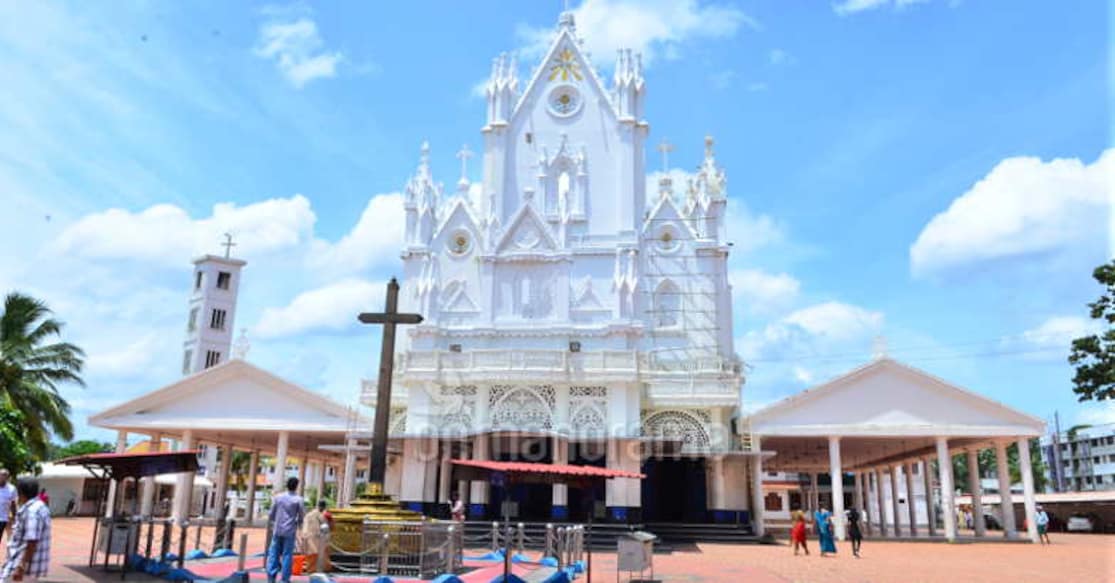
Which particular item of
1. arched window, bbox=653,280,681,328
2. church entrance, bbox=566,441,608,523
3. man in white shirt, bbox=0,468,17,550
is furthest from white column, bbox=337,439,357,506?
man in white shirt, bbox=0,468,17,550

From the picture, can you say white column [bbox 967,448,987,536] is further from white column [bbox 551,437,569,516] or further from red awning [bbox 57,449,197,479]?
red awning [bbox 57,449,197,479]

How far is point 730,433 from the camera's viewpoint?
104ft

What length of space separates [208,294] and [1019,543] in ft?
→ 216

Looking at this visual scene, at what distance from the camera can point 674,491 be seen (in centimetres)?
3412

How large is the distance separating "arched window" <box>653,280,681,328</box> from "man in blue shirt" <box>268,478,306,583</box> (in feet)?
88.0

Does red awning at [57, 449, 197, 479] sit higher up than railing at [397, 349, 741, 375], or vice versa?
railing at [397, 349, 741, 375]

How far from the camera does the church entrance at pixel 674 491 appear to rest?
33.1m

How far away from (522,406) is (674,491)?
352 inches

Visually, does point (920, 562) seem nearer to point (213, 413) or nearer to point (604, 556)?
point (604, 556)

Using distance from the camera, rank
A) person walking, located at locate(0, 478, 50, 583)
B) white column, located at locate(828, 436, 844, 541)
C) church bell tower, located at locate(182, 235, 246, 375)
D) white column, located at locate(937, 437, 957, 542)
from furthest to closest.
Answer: church bell tower, located at locate(182, 235, 246, 375), white column, located at locate(937, 437, 957, 542), white column, located at locate(828, 436, 844, 541), person walking, located at locate(0, 478, 50, 583)

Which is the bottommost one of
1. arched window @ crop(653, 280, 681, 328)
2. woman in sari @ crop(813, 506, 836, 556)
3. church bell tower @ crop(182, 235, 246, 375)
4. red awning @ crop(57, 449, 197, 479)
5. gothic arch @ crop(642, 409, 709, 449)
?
woman in sari @ crop(813, 506, 836, 556)

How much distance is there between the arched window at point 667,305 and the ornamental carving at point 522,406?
32.4ft

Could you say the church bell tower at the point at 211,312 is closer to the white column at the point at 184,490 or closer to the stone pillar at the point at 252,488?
the stone pillar at the point at 252,488

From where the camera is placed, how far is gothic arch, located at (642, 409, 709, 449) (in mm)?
30469
